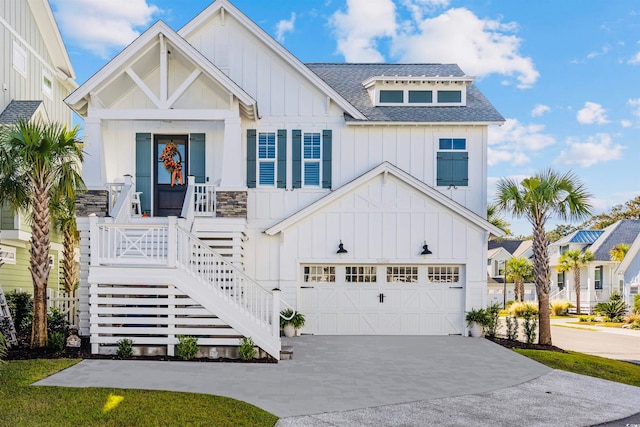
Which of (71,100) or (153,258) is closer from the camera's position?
(153,258)

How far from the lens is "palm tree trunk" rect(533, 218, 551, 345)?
1427 cm

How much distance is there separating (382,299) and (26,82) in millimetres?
14776

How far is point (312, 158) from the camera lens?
15805 mm

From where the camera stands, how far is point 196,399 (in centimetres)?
778

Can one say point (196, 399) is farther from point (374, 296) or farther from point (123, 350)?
point (374, 296)

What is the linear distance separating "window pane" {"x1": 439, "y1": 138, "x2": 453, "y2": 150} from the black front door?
7.62m

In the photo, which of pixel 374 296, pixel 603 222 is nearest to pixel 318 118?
pixel 374 296

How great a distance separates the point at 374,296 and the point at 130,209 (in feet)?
23.4

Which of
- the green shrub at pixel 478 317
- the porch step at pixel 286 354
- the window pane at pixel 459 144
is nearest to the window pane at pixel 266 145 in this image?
the window pane at pixel 459 144

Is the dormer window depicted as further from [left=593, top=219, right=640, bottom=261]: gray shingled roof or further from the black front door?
[left=593, top=219, right=640, bottom=261]: gray shingled roof

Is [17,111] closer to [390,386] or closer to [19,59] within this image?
[19,59]

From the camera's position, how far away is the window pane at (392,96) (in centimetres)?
1672

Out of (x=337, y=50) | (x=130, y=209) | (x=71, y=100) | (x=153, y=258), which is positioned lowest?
(x=153, y=258)

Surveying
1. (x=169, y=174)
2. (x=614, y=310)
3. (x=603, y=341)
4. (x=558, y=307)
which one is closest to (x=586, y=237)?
(x=558, y=307)
